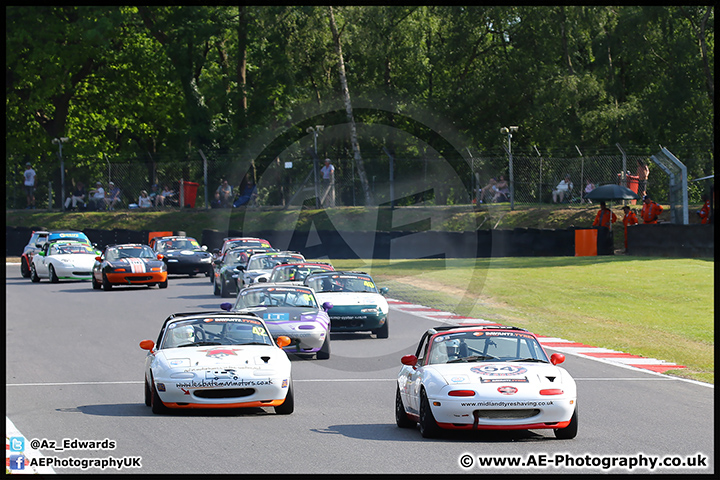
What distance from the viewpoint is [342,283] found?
19.0 metres

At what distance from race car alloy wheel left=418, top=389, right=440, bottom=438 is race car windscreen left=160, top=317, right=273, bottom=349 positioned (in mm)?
2833

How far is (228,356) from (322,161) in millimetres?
34886

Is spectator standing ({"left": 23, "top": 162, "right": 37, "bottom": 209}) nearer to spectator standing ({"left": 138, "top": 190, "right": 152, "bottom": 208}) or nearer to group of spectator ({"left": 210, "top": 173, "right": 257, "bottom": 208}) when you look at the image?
spectator standing ({"left": 138, "top": 190, "right": 152, "bottom": 208})

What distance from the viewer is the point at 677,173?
107 ft

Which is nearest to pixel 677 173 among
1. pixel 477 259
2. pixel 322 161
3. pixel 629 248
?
pixel 629 248

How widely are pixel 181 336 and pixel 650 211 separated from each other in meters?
24.7

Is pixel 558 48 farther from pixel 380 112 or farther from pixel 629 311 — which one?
pixel 629 311

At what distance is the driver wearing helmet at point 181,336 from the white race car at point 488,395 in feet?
9.51

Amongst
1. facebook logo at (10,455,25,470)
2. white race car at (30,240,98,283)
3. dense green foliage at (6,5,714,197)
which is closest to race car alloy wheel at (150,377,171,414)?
facebook logo at (10,455,25,470)

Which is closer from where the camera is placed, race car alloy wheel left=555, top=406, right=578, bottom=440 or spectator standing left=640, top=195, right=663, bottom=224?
race car alloy wheel left=555, top=406, right=578, bottom=440

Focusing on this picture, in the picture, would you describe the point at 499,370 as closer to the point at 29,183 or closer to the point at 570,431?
the point at 570,431

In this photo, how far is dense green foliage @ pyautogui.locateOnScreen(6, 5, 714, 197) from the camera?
48.0 meters

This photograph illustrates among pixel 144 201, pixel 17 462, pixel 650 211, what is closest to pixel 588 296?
pixel 650 211

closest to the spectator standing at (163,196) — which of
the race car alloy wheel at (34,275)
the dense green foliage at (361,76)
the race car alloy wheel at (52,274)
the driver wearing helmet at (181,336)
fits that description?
the dense green foliage at (361,76)
